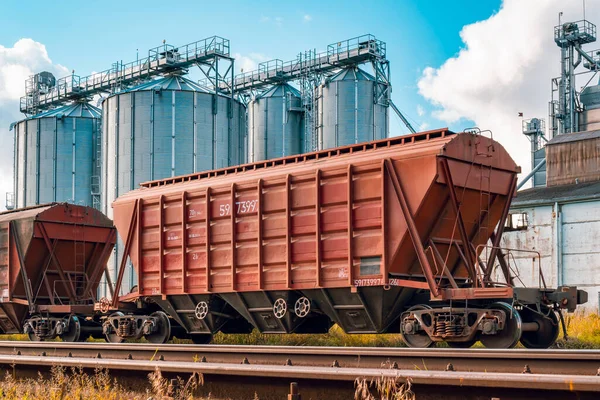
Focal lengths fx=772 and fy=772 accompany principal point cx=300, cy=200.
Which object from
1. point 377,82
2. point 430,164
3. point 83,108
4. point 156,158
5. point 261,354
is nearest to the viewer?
point 261,354

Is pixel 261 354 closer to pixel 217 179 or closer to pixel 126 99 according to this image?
pixel 217 179

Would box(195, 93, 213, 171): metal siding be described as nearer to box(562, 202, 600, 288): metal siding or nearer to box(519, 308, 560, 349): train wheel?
box(562, 202, 600, 288): metal siding

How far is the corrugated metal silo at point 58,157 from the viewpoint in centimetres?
4909

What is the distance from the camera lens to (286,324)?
665 inches

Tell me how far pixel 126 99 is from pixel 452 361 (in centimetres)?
3445

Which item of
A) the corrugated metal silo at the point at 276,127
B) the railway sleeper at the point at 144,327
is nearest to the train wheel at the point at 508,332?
the railway sleeper at the point at 144,327

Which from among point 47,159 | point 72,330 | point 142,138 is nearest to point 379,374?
point 72,330

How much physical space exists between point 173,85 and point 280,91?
12.3 m

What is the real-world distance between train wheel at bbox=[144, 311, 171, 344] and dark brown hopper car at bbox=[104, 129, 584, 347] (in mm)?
37

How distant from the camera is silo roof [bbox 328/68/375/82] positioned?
45.6 m

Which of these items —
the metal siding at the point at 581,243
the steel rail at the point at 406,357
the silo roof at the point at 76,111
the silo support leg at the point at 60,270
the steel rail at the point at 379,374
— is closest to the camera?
the steel rail at the point at 379,374

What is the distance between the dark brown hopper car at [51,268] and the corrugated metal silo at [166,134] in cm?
1536

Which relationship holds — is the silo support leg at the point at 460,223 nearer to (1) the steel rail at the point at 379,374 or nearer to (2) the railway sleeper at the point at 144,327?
(1) the steel rail at the point at 379,374

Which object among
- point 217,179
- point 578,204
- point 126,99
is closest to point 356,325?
point 217,179
